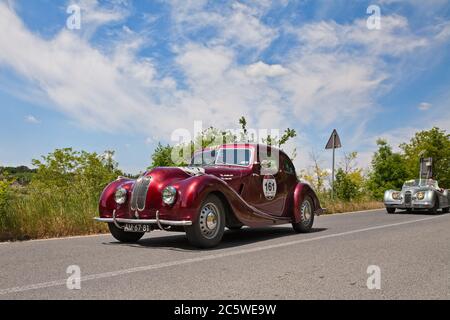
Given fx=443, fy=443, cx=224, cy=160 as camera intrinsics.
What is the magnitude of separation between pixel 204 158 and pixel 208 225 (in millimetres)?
2065

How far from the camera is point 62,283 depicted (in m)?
4.01

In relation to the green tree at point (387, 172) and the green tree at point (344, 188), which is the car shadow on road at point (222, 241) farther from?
the green tree at point (387, 172)

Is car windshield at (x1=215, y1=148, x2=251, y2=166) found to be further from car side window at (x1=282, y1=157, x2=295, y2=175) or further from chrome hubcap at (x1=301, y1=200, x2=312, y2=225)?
chrome hubcap at (x1=301, y1=200, x2=312, y2=225)

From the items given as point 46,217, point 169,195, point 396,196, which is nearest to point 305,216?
point 169,195

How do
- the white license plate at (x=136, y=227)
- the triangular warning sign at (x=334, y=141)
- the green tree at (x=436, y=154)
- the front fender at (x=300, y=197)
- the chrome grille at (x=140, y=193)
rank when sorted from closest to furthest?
the white license plate at (x=136, y=227)
the chrome grille at (x=140, y=193)
the front fender at (x=300, y=197)
the triangular warning sign at (x=334, y=141)
the green tree at (x=436, y=154)

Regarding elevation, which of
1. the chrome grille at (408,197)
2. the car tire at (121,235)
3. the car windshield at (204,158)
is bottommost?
the car tire at (121,235)

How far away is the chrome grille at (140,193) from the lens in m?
6.35

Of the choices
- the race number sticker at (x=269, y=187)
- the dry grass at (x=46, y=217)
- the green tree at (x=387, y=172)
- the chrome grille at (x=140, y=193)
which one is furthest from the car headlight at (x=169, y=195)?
the green tree at (x=387, y=172)

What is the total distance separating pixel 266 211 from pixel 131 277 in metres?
3.88

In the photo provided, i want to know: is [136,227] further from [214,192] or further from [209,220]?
[214,192]

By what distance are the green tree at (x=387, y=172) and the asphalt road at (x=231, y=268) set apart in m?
27.3

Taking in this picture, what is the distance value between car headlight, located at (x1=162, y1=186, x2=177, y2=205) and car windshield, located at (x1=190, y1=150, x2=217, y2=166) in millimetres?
1828

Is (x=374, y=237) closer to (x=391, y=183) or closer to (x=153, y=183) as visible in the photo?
(x=153, y=183)

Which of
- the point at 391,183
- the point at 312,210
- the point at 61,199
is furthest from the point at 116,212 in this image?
the point at 391,183
